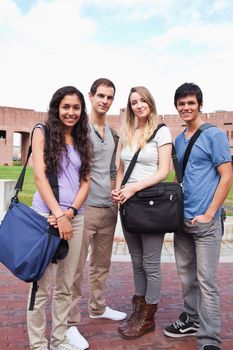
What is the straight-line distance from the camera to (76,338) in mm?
3299

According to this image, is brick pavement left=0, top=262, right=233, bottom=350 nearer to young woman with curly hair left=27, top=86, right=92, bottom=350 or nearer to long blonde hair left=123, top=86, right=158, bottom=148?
young woman with curly hair left=27, top=86, right=92, bottom=350

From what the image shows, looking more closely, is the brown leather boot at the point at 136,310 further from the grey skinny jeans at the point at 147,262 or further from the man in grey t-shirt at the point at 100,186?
the man in grey t-shirt at the point at 100,186

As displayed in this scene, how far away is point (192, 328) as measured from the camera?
11.6 feet

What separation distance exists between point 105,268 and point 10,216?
1.28 m

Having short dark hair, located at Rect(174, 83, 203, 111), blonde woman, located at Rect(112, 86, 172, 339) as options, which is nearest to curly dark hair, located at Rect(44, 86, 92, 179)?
blonde woman, located at Rect(112, 86, 172, 339)

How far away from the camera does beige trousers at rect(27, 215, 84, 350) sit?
2863 millimetres

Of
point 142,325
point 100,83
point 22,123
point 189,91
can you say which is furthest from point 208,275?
point 22,123

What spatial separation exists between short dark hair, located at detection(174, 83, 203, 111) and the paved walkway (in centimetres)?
190

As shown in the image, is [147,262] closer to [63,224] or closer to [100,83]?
[63,224]

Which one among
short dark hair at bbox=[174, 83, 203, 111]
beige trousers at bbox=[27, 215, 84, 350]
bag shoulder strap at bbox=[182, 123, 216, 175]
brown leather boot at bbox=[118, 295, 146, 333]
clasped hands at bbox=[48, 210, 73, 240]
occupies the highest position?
short dark hair at bbox=[174, 83, 203, 111]

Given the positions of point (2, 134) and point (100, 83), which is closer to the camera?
point (100, 83)

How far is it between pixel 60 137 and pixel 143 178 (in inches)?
30.0

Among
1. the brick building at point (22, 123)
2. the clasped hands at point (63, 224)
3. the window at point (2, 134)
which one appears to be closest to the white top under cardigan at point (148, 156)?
the clasped hands at point (63, 224)

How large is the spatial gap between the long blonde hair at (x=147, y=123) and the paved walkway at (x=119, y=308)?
62.0 inches
